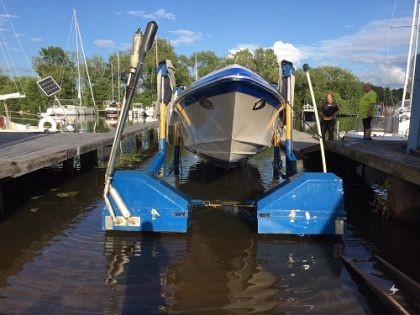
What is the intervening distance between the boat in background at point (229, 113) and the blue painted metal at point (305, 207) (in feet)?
5.99

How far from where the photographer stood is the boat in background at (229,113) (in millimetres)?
6984

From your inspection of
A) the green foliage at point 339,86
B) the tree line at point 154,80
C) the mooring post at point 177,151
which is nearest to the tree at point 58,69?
the tree line at point 154,80

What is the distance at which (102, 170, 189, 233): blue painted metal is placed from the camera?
19.5 feet

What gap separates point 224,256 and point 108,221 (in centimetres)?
170

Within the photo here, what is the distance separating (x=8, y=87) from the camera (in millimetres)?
59500

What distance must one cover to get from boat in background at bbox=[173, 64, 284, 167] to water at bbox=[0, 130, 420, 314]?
4.13 ft

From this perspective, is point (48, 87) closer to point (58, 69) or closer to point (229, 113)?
point (229, 113)

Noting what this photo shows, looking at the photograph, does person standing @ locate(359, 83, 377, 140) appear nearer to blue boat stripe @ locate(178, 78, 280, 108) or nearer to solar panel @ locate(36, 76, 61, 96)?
blue boat stripe @ locate(178, 78, 280, 108)

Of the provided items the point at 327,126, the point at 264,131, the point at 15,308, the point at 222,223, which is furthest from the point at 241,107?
the point at 327,126

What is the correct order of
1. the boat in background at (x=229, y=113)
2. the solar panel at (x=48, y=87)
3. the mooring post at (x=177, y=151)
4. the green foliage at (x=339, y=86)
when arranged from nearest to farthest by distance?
→ the boat in background at (x=229, y=113)
the mooring post at (x=177, y=151)
the solar panel at (x=48, y=87)
the green foliage at (x=339, y=86)

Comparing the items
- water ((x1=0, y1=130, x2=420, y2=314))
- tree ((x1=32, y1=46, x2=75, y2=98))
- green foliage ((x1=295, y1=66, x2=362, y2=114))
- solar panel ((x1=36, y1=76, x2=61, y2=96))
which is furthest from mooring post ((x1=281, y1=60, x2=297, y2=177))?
green foliage ((x1=295, y1=66, x2=362, y2=114))

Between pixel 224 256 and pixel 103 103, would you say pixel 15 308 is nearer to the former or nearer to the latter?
pixel 224 256

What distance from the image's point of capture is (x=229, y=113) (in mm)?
7172

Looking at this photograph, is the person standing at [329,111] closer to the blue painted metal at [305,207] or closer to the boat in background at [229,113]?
the boat in background at [229,113]
